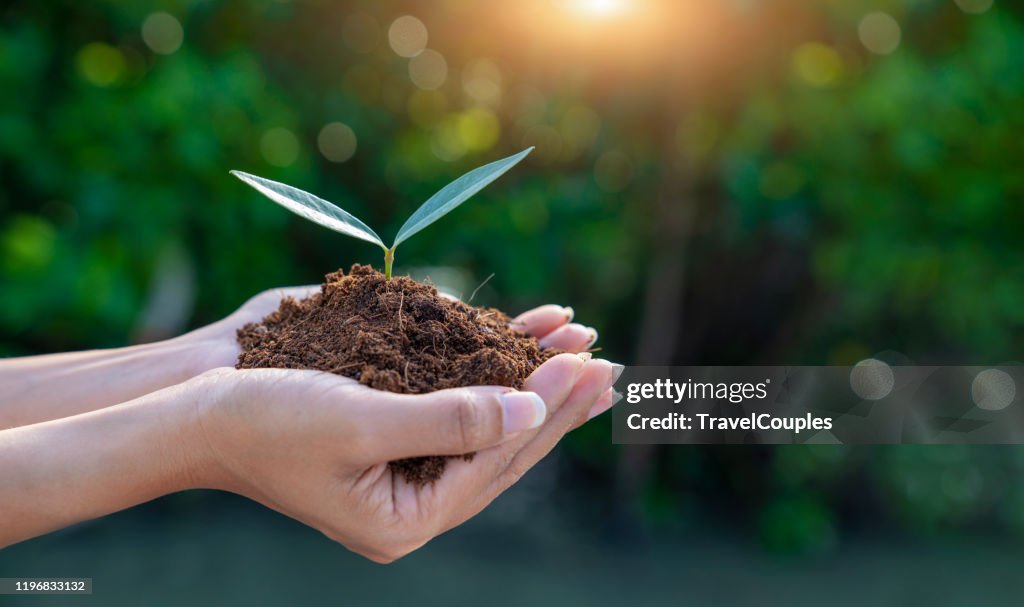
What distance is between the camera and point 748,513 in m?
3.66

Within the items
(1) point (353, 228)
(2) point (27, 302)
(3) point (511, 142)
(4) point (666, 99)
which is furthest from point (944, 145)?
(2) point (27, 302)

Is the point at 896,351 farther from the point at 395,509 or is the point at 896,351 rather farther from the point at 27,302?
the point at 27,302

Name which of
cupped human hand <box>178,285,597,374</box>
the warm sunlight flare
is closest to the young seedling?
cupped human hand <box>178,285,597,374</box>

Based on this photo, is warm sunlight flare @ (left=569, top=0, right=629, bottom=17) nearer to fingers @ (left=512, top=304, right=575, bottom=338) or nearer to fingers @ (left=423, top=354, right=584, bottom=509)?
fingers @ (left=512, top=304, right=575, bottom=338)

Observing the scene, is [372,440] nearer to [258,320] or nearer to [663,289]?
[258,320]

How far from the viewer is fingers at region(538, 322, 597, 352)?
1731 mm

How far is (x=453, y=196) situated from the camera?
4.91ft

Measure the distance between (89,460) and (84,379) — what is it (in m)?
0.51

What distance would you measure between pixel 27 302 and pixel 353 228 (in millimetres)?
1820

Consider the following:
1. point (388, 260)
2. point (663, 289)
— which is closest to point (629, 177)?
point (663, 289)

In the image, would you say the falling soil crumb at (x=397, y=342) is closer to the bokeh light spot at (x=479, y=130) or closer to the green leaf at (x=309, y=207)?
the green leaf at (x=309, y=207)

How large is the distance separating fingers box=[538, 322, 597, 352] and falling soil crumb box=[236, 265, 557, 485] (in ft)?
0.38

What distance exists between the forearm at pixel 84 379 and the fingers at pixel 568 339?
71 cm

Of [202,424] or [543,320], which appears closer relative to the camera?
[202,424]
